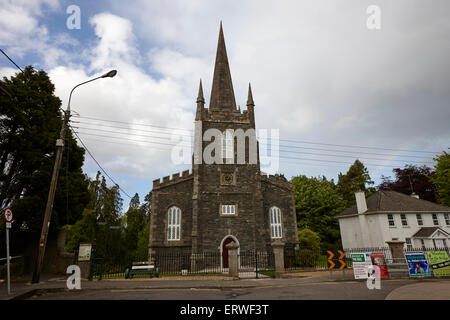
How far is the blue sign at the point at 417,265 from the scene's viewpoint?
12414mm

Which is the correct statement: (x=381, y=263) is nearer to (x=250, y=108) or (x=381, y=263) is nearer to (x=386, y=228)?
(x=386, y=228)

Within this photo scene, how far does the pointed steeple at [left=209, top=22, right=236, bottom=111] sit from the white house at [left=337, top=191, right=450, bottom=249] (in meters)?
18.2

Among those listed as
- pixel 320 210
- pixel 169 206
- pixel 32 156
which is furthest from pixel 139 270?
pixel 320 210

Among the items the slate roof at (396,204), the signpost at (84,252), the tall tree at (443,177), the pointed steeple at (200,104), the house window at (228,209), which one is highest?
the pointed steeple at (200,104)

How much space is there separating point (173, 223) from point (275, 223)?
31.5 ft

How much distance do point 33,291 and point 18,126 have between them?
32.8ft

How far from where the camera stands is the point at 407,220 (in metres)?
27.1

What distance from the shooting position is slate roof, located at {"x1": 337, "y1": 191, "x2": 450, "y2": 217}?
2733 centimetres

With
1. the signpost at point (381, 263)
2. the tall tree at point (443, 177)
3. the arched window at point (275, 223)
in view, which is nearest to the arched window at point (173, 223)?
the arched window at point (275, 223)

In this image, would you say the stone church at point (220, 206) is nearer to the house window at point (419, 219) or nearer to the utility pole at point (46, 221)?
the utility pole at point (46, 221)

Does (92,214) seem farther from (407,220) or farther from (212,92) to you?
A: (407,220)

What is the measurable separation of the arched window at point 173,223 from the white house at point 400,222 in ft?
67.0

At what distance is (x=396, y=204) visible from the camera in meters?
28.0

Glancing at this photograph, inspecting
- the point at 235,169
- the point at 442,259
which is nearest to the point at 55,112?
the point at 235,169
